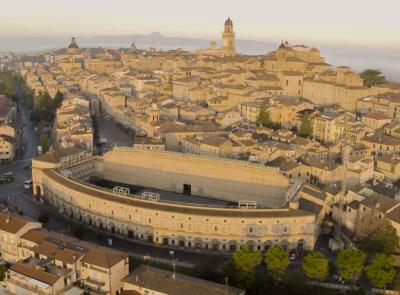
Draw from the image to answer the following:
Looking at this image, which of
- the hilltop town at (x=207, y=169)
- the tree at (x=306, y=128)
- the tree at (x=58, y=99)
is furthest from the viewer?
the tree at (x=58, y=99)

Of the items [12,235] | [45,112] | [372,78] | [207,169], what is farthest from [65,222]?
[372,78]

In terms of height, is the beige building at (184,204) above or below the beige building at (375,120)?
below

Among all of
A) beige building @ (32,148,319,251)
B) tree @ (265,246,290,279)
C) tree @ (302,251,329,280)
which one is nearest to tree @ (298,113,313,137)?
beige building @ (32,148,319,251)

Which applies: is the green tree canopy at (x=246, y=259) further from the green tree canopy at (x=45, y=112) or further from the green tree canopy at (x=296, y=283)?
the green tree canopy at (x=45, y=112)

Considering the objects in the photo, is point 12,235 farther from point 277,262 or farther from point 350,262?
point 350,262

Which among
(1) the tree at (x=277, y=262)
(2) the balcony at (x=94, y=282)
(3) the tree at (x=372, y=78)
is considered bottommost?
(2) the balcony at (x=94, y=282)

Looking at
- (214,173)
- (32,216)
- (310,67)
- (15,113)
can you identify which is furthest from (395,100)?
(15,113)

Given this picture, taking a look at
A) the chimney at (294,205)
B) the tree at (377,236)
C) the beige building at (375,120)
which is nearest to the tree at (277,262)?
the chimney at (294,205)
